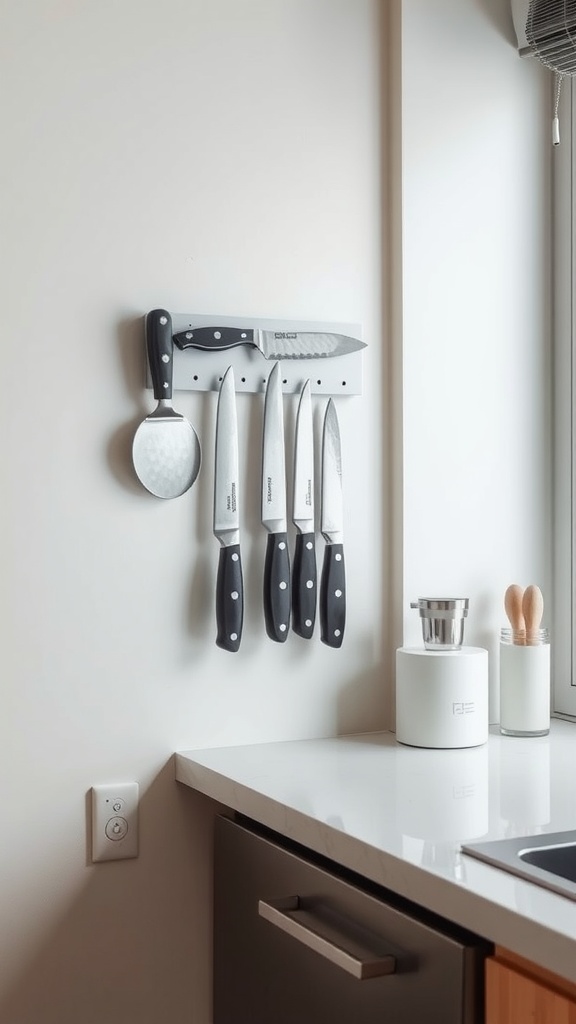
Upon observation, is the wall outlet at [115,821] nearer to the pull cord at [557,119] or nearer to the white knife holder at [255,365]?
the white knife holder at [255,365]

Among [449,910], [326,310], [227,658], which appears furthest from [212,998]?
[326,310]

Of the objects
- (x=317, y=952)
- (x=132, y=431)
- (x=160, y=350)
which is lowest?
(x=317, y=952)

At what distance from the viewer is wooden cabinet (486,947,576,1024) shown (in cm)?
89

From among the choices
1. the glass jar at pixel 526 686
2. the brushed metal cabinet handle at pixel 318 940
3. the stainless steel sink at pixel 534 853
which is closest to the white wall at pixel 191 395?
the glass jar at pixel 526 686

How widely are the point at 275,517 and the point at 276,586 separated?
10cm

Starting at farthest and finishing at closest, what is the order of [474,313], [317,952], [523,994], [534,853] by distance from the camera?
[474,313]
[317,952]
[534,853]
[523,994]

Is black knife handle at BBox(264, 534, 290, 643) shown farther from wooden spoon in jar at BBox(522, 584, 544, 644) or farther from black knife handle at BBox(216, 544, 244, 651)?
wooden spoon in jar at BBox(522, 584, 544, 644)

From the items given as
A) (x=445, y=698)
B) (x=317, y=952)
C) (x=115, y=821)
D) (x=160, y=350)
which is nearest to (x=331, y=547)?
(x=445, y=698)

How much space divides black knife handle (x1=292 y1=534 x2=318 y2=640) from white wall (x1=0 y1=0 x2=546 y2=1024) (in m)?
0.06

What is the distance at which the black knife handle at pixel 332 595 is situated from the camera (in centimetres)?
159

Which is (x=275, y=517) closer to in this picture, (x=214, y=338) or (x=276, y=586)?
(x=276, y=586)

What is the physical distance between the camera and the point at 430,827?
3.76ft

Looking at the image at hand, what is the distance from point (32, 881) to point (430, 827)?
1.89 feet

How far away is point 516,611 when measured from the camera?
5.38 feet
